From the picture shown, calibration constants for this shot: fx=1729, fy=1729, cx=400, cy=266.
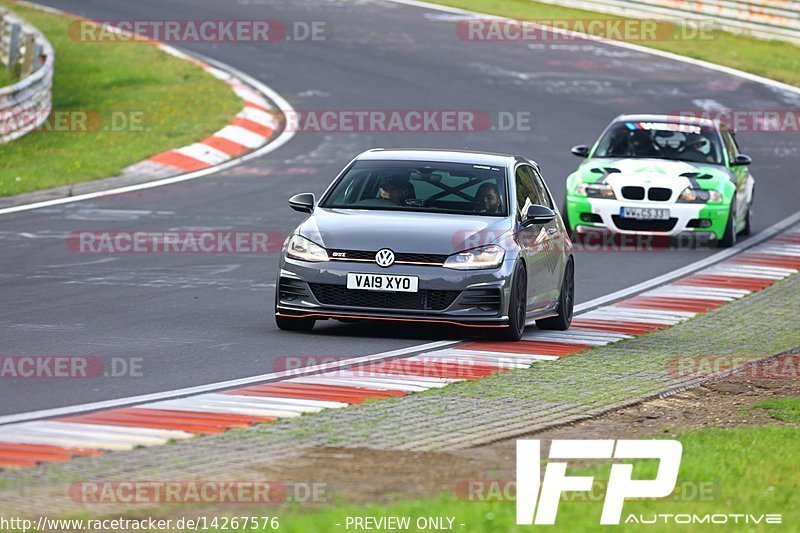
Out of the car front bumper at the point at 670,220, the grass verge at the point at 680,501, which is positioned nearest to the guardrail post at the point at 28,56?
the car front bumper at the point at 670,220

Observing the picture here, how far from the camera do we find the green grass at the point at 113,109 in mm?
23953

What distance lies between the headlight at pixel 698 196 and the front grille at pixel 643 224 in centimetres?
32

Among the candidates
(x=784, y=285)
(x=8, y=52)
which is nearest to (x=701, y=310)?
(x=784, y=285)

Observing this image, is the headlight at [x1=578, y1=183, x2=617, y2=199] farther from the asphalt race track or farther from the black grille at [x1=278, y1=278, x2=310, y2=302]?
the black grille at [x1=278, y1=278, x2=310, y2=302]

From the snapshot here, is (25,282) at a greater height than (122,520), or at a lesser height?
lesser

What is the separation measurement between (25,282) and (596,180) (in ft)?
26.3

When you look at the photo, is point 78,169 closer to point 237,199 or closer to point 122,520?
point 237,199

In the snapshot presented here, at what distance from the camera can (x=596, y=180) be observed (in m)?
20.9

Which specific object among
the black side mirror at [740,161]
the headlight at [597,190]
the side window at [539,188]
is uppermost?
the side window at [539,188]

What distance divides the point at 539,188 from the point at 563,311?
1.18 metres

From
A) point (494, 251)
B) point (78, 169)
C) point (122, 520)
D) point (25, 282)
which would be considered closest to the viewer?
point (122, 520)

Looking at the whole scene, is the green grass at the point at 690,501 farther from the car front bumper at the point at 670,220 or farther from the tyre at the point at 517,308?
the car front bumper at the point at 670,220

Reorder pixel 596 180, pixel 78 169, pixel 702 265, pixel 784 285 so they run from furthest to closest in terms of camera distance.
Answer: pixel 78 169 → pixel 596 180 → pixel 702 265 → pixel 784 285

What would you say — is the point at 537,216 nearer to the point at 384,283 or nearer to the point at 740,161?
the point at 384,283
